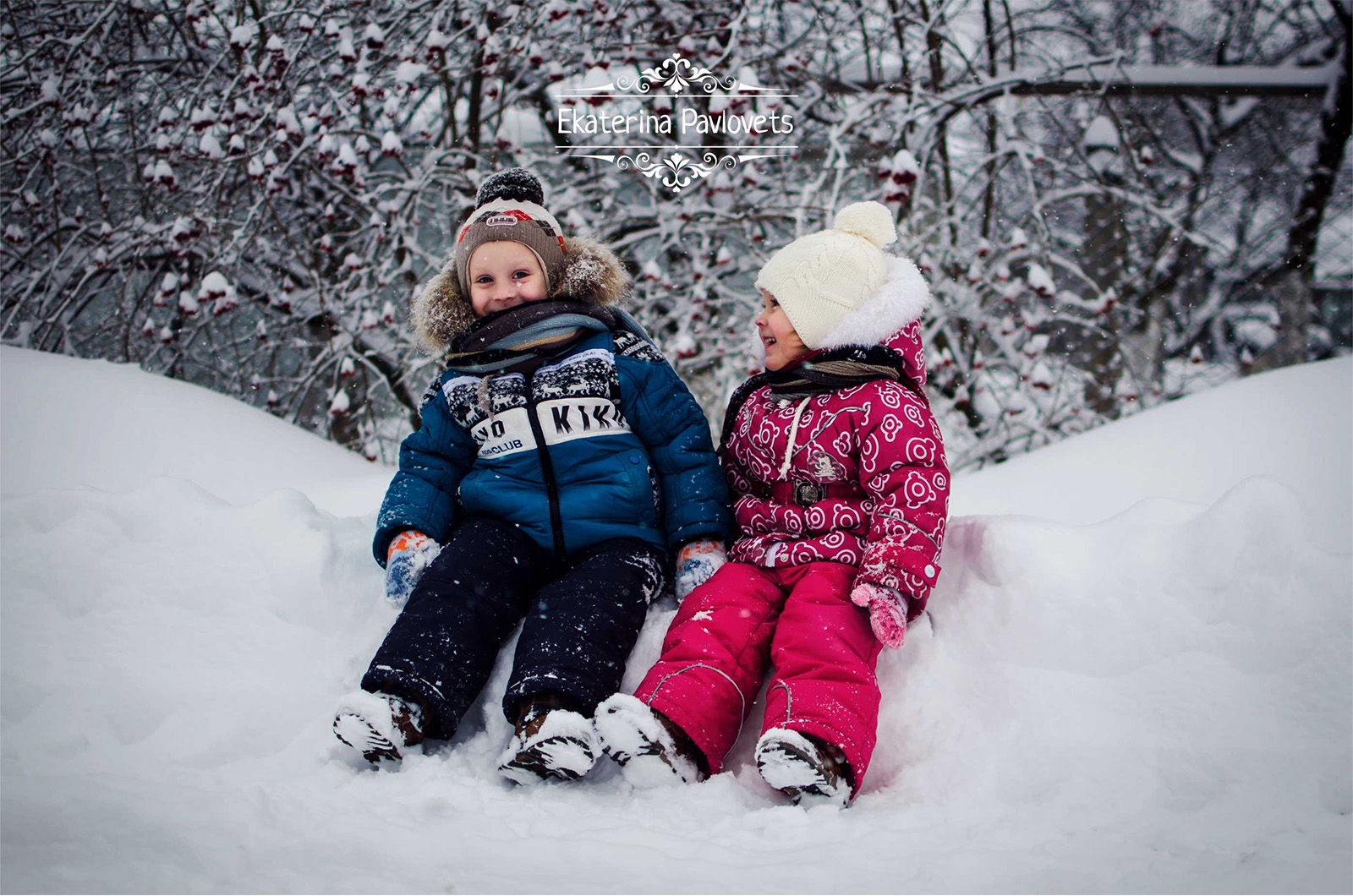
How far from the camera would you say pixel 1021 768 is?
1497 millimetres

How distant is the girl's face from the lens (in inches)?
77.9

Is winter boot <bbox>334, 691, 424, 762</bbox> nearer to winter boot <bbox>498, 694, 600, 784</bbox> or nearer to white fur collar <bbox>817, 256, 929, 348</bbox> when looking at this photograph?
winter boot <bbox>498, 694, 600, 784</bbox>

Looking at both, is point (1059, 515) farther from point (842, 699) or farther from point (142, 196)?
point (142, 196)

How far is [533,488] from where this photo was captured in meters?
1.99

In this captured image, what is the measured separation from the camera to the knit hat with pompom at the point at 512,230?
2137 mm

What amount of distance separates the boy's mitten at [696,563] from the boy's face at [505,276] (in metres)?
0.75

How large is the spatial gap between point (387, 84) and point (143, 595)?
3498mm

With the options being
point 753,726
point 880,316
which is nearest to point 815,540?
point 753,726

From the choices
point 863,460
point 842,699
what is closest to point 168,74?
point 863,460

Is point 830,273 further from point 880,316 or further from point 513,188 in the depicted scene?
point 513,188

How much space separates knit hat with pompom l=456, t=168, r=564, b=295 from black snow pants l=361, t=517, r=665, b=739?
27.3 inches

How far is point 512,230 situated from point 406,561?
878 millimetres

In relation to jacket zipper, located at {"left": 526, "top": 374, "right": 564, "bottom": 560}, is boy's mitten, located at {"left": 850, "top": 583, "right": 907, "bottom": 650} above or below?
below

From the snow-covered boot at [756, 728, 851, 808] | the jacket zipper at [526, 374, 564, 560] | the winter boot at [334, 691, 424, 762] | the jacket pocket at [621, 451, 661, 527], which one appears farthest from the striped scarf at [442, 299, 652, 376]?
the snow-covered boot at [756, 728, 851, 808]
